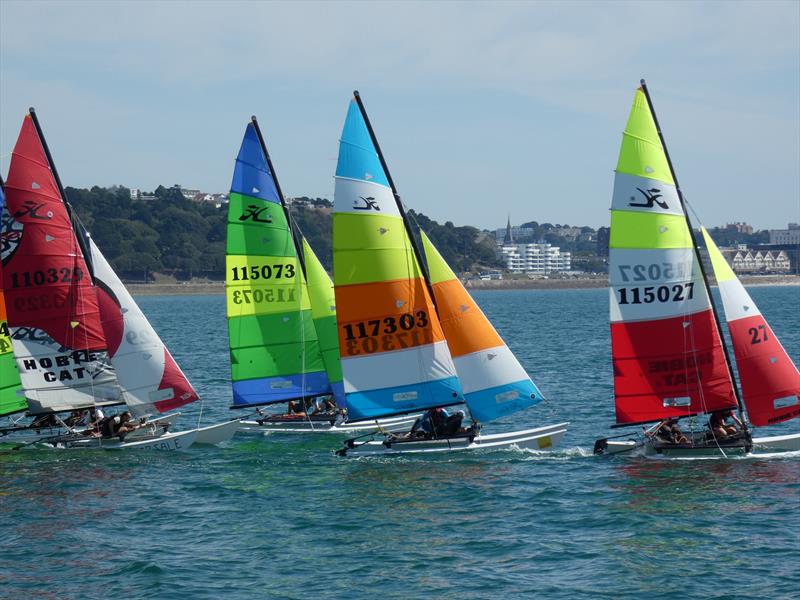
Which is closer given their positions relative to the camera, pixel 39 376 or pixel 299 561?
pixel 299 561

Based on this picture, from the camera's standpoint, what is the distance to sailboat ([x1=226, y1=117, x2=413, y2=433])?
1480 inches

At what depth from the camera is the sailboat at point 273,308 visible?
3759cm

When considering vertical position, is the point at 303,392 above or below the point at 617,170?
below

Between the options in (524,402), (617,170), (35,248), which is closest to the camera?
(617,170)

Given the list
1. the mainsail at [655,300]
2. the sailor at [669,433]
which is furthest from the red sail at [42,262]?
the sailor at [669,433]

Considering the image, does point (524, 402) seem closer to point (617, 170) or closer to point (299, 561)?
point (617, 170)

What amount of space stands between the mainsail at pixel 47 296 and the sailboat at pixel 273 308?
4855 mm

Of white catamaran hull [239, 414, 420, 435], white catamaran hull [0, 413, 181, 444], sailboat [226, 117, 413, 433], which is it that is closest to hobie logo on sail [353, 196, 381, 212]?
sailboat [226, 117, 413, 433]

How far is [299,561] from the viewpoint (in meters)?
22.5

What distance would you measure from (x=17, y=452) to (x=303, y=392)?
9132 mm

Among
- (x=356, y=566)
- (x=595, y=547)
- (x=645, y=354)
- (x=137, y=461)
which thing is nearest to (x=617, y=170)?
(x=645, y=354)

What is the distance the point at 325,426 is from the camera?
37156mm

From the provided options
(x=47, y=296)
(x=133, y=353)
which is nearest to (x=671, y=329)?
(x=133, y=353)

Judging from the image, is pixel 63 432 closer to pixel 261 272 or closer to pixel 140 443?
pixel 140 443
